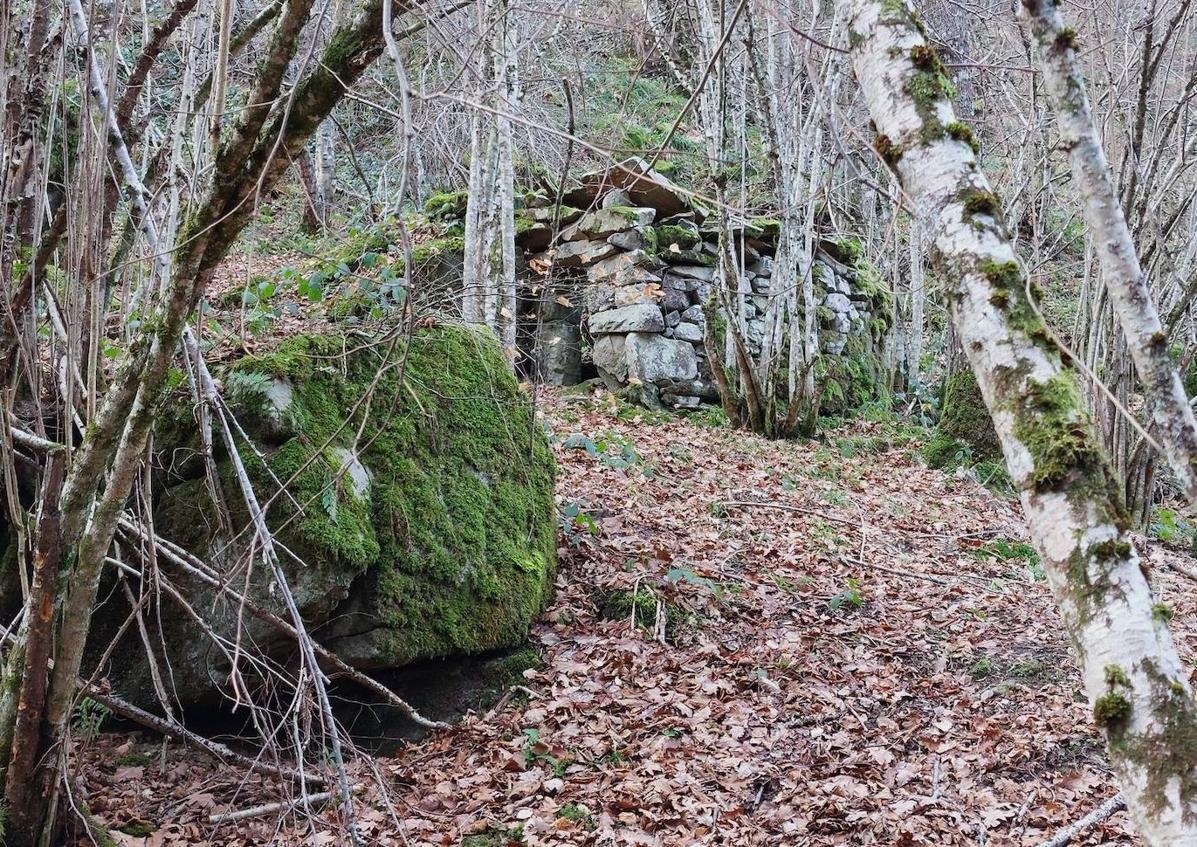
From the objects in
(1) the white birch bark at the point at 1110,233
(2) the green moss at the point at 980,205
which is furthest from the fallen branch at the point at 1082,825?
(2) the green moss at the point at 980,205

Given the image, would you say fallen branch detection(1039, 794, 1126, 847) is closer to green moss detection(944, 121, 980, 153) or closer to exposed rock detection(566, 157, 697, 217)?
green moss detection(944, 121, 980, 153)

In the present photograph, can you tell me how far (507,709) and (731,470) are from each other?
4164 mm

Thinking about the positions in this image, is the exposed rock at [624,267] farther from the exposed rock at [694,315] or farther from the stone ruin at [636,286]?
the exposed rock at [694,315]

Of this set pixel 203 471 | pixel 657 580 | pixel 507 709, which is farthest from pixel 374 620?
pixel 657 580

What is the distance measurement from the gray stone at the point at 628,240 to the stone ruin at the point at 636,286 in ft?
0.04

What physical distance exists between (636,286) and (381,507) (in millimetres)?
6090

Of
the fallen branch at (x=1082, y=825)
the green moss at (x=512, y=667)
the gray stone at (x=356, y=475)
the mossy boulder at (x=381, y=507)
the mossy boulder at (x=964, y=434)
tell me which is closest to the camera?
the fallen branch at (x=1082, y=825)

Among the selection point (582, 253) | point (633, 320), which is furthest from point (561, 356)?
point (582, 253)

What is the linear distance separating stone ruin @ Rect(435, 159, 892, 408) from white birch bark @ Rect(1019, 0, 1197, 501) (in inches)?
309

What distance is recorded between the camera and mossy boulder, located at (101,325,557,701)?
12.8 ft

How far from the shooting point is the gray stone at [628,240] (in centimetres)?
1015

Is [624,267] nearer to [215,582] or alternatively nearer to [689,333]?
[689,333]

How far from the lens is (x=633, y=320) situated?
984 centimetres

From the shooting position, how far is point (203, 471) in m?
4.06
